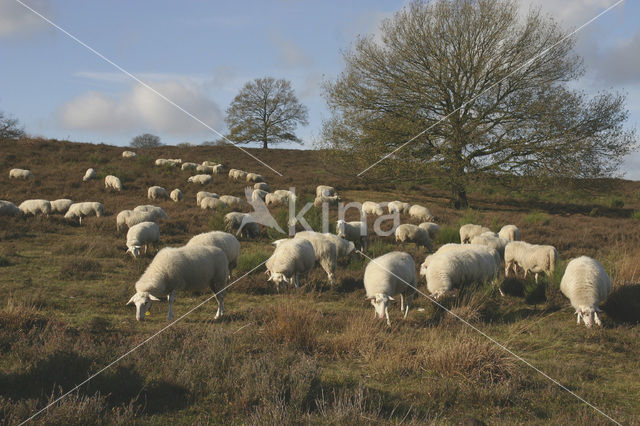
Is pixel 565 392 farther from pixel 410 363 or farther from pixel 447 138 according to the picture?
pixel 447 138

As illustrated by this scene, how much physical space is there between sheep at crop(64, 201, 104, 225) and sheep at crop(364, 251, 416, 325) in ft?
46.5

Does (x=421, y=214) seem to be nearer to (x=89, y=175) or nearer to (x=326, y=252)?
(x=326, y=252)

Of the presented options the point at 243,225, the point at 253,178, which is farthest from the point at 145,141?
the point at 243,225

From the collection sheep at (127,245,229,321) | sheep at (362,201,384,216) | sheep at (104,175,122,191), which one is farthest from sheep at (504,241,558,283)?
sheep at (104,175,122,191)

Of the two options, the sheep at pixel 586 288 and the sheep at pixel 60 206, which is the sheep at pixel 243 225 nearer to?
the sheep at pixel 60 206

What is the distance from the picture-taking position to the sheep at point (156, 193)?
2400cm

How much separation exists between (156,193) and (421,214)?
14076 millimetres

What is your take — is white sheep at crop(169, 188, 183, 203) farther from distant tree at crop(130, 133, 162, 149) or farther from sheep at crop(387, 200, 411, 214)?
distant tree at crop(130, 133, 162, 149)

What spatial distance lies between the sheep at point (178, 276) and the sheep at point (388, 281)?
2710mm

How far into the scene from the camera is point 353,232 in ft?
49.8

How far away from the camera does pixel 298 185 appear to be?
30.6 metres

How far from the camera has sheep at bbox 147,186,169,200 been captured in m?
24.0

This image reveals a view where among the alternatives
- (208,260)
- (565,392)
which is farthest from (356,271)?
(565,392)

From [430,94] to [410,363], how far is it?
66.5 feet
